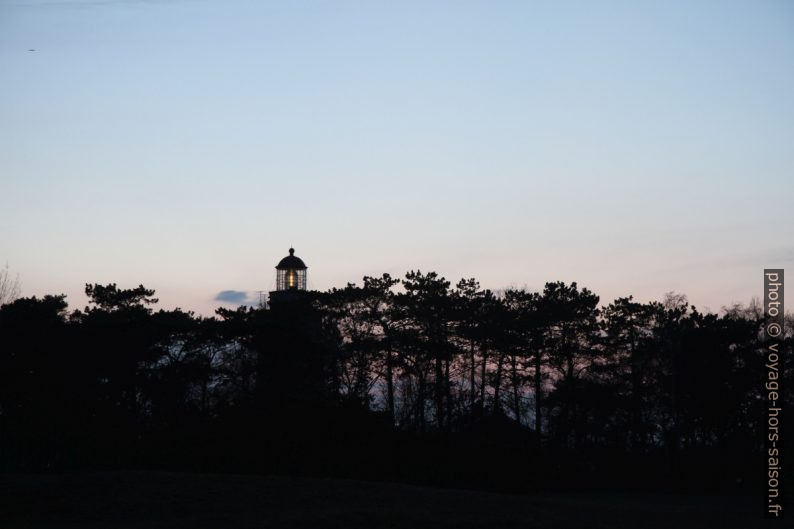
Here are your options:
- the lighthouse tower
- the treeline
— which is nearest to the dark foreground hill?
the treeline

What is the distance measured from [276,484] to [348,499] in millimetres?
2457

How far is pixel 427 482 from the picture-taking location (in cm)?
3391

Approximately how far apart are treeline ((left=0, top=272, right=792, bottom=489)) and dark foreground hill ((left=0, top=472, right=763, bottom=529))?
7725mm

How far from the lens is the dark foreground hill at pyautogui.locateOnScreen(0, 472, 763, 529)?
2170 centimetres

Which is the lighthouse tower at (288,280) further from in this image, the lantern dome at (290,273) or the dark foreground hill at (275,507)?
the dark foreground hill at (275,507)

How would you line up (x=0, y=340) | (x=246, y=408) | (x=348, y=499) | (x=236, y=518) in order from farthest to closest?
(x=0, y=340)
(x=246, y=408)
(x=348, y=499)
(x=236, y=518)

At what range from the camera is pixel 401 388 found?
2055 inches

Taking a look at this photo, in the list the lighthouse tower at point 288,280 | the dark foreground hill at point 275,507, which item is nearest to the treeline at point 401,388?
the lighthouse tower at point 288,280

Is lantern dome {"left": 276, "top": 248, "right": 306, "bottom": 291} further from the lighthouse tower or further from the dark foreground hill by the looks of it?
the dark foreground hill

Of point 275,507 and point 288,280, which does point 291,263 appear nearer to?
point 288,280

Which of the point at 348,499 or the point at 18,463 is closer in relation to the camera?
the point at 348,499

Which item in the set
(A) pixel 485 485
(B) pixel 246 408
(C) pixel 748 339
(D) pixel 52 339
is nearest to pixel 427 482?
(A) pixel 485 485

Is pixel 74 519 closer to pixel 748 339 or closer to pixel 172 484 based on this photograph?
pixel 172 484

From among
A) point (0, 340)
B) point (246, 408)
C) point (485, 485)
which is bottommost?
point (485, 485)
